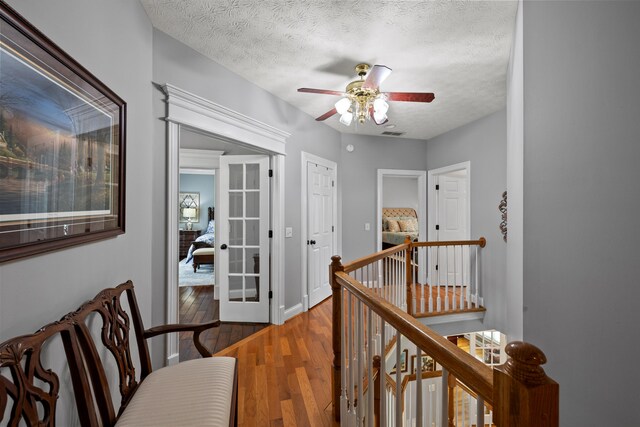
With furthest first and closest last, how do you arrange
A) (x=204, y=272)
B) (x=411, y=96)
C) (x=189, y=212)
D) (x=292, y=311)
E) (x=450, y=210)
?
(x=189, y=212) → (x=204, y=272) → (x=450, y=210) → (x=292, y=311) → (x=411, y=96)

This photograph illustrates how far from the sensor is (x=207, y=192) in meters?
8.79

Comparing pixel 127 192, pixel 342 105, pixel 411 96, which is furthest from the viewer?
pixel 342 105

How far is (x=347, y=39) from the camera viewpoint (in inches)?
88.0

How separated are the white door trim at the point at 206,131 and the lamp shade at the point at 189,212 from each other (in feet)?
20.4

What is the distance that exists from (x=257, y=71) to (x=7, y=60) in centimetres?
217

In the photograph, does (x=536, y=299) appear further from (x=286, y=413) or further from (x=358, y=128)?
(x=358, y=128)

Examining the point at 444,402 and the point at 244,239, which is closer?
the point at 444,402

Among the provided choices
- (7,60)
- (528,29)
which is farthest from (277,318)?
(528,29)

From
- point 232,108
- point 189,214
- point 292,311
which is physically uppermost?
point 232,108

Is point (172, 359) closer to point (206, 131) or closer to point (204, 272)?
point (206, 131)

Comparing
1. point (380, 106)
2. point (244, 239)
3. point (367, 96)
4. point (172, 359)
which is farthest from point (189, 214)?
point (380, 106)

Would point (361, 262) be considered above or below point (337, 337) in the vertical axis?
above

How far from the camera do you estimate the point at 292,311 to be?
3.50 m

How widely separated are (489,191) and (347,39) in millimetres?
2982
